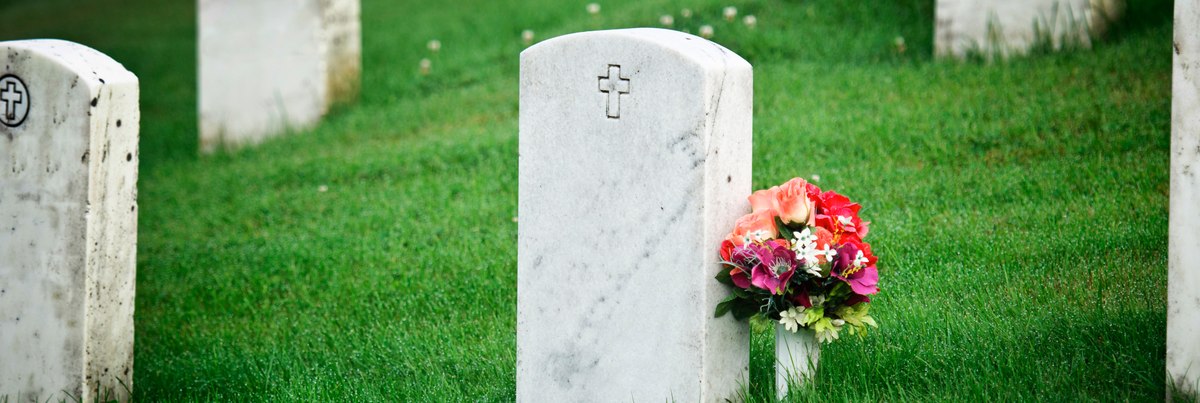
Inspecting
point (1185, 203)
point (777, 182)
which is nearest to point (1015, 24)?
point (777, 182)

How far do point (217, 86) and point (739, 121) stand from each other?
6436 mm

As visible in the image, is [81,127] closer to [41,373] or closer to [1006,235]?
[41,373]

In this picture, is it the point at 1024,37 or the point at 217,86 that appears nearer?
the point at 1024,37

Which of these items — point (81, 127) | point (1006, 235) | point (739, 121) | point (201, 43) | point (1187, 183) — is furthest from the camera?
point (201, 43)

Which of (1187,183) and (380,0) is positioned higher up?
(380,0)

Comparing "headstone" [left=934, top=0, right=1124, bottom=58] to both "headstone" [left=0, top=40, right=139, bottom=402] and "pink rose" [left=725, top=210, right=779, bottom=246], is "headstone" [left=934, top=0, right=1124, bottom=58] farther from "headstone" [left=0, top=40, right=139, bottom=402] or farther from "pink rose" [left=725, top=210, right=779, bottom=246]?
A: "headstone" [left=0, top=40, right=139, bottom=402]

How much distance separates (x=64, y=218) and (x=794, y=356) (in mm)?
2447

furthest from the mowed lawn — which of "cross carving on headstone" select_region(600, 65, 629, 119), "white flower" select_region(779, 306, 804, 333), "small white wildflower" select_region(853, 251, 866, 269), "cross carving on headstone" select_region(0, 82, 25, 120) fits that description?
"cross carving on headstone" select_region(0, 82, 25, 120)

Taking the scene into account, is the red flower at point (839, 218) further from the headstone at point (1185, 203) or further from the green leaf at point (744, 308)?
the headstone at point (1185, 203)

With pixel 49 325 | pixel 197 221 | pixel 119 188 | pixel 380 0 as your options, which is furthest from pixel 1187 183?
pixel 380 0

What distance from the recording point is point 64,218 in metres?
3.92

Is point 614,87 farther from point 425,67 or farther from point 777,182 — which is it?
point 425,67

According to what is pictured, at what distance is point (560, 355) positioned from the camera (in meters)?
3.50

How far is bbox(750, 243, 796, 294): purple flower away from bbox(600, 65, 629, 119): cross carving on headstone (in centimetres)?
Answer: 56
